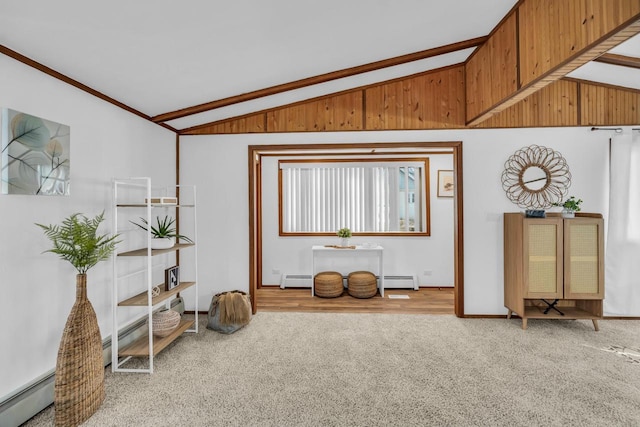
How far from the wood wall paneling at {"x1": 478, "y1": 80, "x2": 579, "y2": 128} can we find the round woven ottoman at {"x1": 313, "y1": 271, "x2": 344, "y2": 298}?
310cm

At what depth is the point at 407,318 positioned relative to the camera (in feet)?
12.5

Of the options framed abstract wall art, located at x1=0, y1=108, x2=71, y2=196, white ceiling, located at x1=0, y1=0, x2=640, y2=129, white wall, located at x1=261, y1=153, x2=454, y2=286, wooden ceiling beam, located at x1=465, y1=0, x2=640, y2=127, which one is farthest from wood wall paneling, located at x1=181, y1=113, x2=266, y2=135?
wooden ceiling beam, located at x1=465, y1=0, x2=640, y2=127

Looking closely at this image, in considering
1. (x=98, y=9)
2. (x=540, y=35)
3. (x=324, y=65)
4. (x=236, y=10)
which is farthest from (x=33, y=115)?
(x=540, y=35)

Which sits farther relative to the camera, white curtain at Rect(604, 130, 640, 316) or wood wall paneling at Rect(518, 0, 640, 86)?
white curtain at Rect(604, 130, 640, 316)

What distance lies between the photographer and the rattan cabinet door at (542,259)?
328 cm

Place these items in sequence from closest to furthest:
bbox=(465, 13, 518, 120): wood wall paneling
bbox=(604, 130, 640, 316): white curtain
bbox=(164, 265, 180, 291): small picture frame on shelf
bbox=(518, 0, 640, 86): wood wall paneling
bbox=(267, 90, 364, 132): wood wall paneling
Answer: bbox=(518, 0, 640, 86): wood wall paneling < bbox=(465, 13, 518, 120): wood wall paneling < bbox=(164, 265, 180, 291): small picture frame on shelf < bbox=(604, 130, 640, 316): white curtain < bbox=(267, 90, 364, 132): wood wall paneling

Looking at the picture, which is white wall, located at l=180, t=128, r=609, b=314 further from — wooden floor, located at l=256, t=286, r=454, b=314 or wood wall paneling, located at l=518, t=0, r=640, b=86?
wood wall paneling, located at l=518, t=0, r=640, b=86

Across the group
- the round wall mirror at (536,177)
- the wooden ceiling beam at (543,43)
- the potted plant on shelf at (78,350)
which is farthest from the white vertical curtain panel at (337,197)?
the potted plant on shelf at (78,350)

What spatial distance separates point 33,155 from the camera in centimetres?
203

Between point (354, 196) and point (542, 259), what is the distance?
9.45ft

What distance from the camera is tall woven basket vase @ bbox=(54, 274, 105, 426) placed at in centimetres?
189

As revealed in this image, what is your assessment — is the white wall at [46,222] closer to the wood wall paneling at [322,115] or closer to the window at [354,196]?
the wood wall paneling at [322,115]

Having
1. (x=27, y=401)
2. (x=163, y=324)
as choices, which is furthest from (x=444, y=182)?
(x=27, y=401)

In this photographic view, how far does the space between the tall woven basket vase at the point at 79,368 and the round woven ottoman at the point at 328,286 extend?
302 cm
